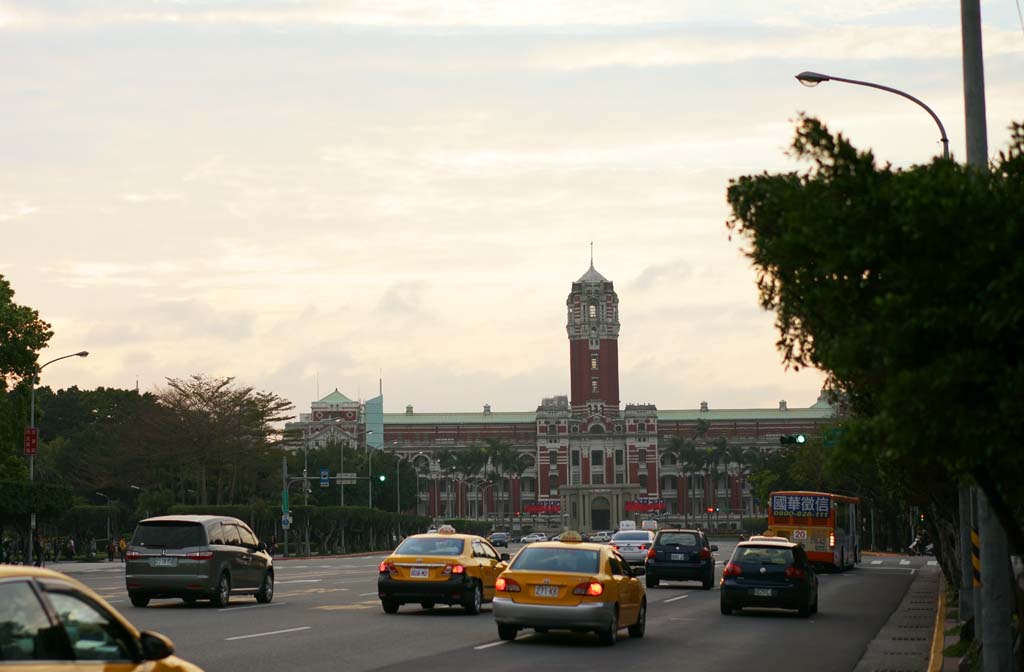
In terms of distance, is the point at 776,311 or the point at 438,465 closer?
the point at 776,311

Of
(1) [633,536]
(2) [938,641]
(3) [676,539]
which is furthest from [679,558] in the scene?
(2) [938,641]

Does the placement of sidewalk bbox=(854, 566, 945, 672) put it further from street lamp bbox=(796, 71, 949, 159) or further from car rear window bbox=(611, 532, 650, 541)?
car rear window bbox=(611, 532, 650, 541)

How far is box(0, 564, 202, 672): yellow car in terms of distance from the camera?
22.2 feet

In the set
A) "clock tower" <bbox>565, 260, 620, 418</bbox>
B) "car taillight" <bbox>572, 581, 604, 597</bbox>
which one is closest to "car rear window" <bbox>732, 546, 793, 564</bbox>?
"car taillight" <bbox>572, 581, 604, 597</bbox>

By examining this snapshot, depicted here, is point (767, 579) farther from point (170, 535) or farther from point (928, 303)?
point (928, 303)

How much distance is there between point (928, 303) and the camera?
30.5 ft

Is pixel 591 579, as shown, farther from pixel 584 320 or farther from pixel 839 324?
pixel 584 320

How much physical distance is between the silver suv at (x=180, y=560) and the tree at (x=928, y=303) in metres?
18.6

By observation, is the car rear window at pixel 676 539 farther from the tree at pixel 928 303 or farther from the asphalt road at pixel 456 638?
the tree at pixel 928 303

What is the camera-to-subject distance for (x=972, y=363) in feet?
29.5

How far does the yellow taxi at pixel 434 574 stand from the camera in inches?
1010

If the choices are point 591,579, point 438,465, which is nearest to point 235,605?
point 591,579

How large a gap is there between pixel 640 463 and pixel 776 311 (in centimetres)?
17658

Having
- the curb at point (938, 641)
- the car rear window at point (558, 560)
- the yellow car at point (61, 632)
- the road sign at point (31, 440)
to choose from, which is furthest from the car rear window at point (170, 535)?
the road sign at point (31, 440)
